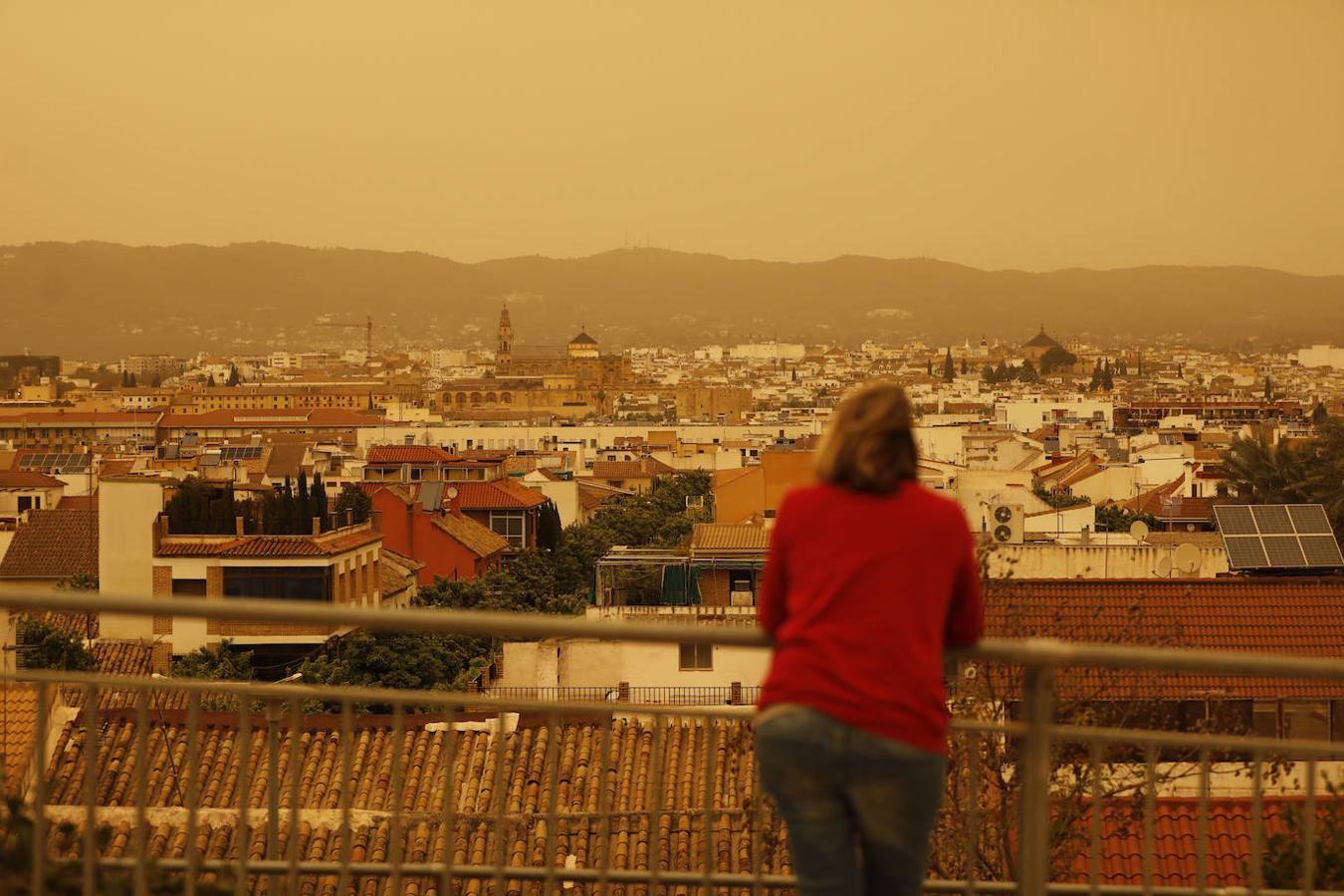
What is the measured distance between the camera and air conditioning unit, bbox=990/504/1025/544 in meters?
17.6

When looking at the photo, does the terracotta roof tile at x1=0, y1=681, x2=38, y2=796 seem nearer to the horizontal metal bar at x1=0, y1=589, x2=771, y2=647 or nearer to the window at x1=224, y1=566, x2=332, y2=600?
the horizontal metal bar at x1=0, y1=589, x2=771, y2=647

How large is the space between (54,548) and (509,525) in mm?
9176

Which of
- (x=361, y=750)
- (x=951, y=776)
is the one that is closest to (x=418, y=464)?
(x=361, y=750)

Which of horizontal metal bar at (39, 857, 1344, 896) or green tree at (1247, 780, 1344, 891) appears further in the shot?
green tree at (1247, 780, 1344, 891)

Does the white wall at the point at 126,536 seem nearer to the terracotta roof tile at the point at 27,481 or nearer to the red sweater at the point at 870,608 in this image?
the red sweater at the point at 870,608

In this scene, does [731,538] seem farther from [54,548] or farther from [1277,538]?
[54,548]

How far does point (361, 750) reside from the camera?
32.0 feet

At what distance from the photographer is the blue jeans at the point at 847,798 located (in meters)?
2.54

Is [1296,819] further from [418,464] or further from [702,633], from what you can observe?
[418,464]

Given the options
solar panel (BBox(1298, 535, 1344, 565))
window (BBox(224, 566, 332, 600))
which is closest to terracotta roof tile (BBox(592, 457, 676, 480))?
window (BBox(224, 566, 332, 600))

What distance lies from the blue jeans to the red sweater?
3cm

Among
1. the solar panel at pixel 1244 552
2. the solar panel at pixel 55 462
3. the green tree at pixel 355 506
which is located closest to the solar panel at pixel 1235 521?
the solar panel at pixel 1244 552

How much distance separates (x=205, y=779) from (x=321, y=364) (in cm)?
17341

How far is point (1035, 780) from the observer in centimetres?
282
